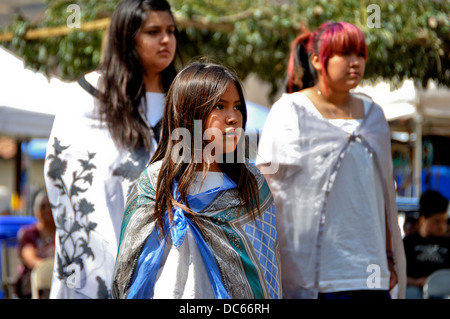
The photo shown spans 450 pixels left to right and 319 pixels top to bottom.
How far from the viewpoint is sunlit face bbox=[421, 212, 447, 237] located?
5.51m

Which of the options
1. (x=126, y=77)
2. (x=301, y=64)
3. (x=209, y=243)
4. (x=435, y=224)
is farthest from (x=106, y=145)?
(x=435, y=224)

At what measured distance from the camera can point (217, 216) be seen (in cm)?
227

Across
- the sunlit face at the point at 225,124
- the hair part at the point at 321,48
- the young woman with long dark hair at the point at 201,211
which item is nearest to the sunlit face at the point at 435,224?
the hair part at the point at 321,48

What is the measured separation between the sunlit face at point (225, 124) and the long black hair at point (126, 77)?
72 cm

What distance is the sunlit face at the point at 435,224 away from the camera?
18.1ft

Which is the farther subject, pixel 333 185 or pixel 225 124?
pixel 333 185

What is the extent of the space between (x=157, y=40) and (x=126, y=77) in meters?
0.21

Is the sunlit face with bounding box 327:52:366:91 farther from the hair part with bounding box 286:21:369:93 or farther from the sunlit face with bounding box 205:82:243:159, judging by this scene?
the sunlit face with bounding box 205:82:243:159

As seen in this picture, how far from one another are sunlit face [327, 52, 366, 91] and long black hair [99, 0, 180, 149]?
2.37ft

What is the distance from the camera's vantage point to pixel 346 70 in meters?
3.17

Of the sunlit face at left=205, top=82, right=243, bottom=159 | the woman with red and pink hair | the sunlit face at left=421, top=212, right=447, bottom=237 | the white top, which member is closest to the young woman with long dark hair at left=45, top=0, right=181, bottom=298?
the white top

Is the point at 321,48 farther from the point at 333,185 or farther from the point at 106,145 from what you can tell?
the point at 106,145

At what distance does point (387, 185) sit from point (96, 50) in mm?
3060

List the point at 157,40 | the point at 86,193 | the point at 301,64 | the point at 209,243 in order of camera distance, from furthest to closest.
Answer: the point at 301,64, the point at 157,40, the point at 86,193, the point at 209,243
